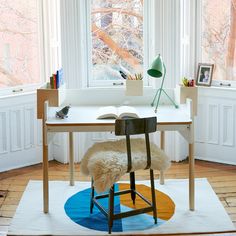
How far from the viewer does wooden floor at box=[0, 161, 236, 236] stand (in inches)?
154

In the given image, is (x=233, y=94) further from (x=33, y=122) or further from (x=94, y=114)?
(x=33, y=122)

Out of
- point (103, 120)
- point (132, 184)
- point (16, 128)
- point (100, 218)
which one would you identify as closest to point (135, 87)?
point (103, 120)

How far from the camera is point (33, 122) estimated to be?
4.97 m

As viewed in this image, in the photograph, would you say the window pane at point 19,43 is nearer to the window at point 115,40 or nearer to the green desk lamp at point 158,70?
the window at point 115,40

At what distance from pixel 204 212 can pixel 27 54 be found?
231 cm

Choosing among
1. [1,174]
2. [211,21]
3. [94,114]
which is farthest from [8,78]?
[211,21]

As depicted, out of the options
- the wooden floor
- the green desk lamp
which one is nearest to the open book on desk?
the green desk lamp

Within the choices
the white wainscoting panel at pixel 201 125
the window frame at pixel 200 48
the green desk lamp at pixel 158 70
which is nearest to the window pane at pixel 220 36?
the window frame at pixel 200 48

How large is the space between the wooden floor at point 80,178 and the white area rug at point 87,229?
69 millimetres

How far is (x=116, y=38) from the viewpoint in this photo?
5.00m

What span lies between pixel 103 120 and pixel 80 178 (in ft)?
3.40

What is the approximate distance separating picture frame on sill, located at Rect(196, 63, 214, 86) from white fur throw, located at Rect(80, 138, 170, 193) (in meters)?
1.54

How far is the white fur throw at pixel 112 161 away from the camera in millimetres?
3320

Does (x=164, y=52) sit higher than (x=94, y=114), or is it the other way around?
(x=164, y=52)
